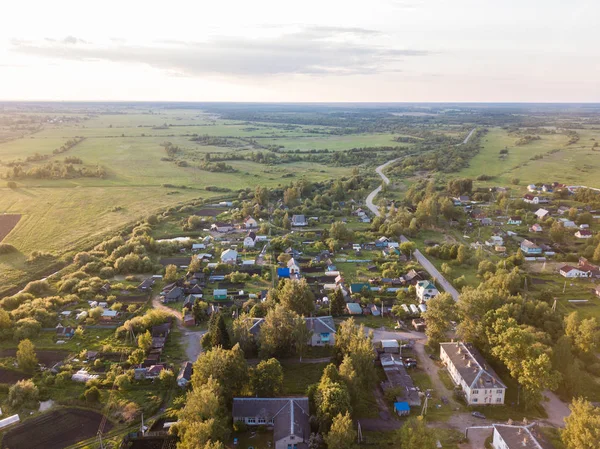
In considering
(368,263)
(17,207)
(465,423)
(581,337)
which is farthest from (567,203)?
A: (17,207)

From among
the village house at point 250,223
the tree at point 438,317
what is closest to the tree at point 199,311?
the tree at point 438,317

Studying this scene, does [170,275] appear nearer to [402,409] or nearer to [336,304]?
[336,304]

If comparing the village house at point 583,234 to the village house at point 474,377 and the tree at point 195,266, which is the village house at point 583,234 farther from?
the tree at point 195,266

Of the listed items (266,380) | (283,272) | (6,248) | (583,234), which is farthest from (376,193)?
(6,248)

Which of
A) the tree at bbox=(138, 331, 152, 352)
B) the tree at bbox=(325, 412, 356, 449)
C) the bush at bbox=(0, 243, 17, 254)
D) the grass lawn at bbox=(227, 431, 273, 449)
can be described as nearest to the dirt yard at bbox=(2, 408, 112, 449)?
the tree at bbox=(138, 331, 152, 352)

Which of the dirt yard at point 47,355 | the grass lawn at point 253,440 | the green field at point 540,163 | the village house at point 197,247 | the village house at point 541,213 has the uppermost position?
the green field at point 540,163

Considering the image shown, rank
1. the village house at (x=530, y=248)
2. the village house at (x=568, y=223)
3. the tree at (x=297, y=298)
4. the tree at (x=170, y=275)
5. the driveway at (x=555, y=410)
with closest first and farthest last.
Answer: the driveway at (x=555, y=410), the tree at (x=297, y=298), the tree at (x=170, y=275), the village house at (x=530, y=248), the village house at (x=568, y=223)
